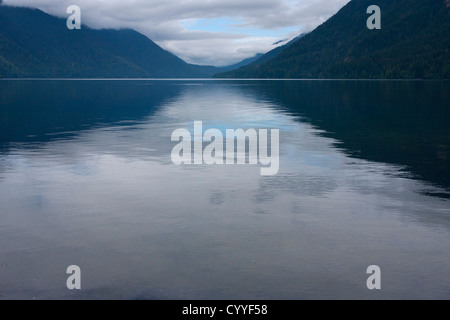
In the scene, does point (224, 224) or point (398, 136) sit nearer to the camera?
point (224, 224)

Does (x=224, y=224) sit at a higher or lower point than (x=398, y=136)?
lower

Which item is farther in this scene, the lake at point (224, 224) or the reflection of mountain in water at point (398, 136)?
the reflection of mountain in water at point (398, 136)

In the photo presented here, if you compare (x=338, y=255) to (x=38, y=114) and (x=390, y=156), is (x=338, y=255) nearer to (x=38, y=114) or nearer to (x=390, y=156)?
(x=390, y=156)

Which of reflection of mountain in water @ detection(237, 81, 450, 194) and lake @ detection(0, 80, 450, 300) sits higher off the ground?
reflection of mountain in water @ detection(237, 81, 450, 194)

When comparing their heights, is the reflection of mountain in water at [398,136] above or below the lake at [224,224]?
above

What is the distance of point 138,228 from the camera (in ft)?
56.7

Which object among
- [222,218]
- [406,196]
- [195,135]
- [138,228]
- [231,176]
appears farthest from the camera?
[195,135]

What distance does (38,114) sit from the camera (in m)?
66.7

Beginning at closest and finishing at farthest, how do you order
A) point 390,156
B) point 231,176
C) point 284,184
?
1. point 284,184
2. point 231,176
3. point 390,156

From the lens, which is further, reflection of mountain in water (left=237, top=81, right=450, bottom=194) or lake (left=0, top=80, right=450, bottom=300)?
reflection of mountain in water (left=237, top=81, right=450, bottom=194)

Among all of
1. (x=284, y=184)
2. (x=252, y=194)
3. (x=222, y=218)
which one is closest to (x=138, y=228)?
(x=222, y=218)

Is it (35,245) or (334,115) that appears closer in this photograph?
(35,245)

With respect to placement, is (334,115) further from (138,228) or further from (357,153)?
(138,228)

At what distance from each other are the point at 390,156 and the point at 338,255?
1946 centimetres
